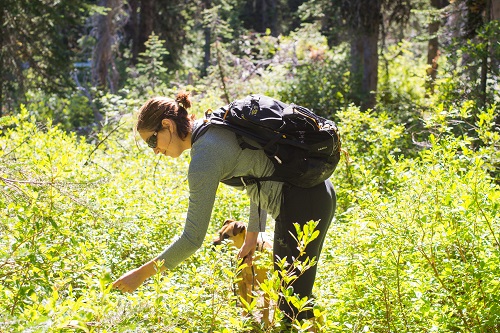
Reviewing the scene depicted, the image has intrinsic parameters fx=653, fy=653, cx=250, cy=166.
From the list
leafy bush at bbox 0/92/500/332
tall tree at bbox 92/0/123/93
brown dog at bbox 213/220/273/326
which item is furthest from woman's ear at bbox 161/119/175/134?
tall tree at bbox 92/0/123/93

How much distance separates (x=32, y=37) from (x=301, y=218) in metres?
13.0

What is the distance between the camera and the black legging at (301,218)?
347 centimetres

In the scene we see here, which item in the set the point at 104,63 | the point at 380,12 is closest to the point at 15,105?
the point at 104,63

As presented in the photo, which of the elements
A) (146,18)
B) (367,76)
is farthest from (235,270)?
(146,18)

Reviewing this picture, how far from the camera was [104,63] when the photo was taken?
757 inches

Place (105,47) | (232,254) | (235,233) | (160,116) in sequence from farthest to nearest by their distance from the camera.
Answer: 1. (105,47)
2. (235,233)
3. (232,254)
4. (160,116)

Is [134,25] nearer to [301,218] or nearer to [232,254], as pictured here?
[232,254]

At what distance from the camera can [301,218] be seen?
3.46 m

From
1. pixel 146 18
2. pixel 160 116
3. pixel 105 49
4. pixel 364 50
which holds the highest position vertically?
pixel 160 116

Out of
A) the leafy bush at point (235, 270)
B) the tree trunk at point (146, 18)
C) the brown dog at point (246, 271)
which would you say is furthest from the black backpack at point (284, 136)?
the tree trunk at point (146, 18)

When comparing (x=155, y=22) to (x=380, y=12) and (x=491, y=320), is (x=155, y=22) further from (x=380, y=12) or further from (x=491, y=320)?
(x=491, y=320)

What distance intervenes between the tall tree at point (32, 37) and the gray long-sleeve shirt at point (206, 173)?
11246 millimetres

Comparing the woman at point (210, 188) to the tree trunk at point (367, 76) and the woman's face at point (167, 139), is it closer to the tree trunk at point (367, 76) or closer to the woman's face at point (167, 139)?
the woman's face at point (167, 139)

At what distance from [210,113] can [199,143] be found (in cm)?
30
